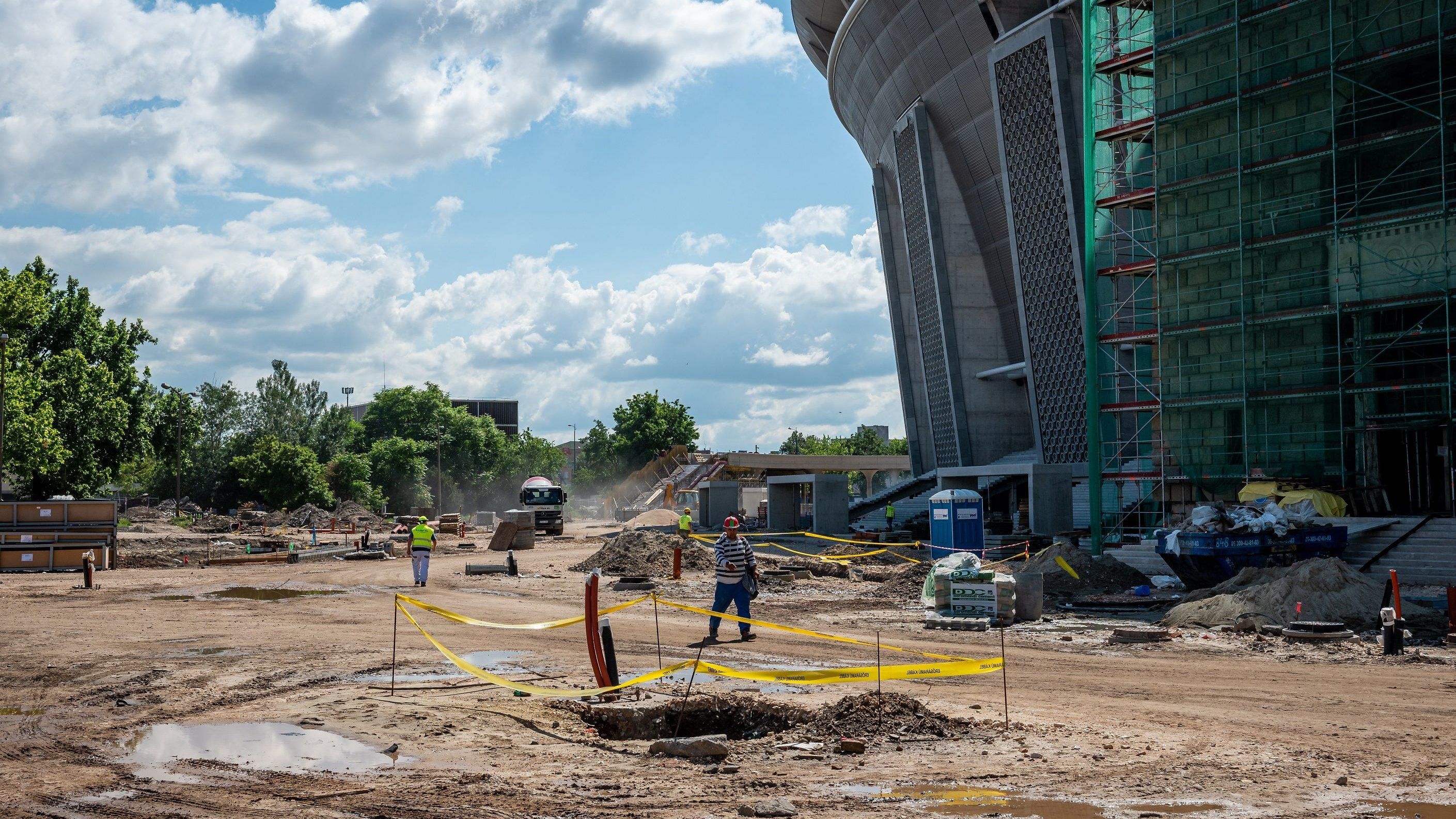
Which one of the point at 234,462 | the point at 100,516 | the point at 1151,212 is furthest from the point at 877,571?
the point at 234,462

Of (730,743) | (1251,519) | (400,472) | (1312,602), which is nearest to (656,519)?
(400,472)

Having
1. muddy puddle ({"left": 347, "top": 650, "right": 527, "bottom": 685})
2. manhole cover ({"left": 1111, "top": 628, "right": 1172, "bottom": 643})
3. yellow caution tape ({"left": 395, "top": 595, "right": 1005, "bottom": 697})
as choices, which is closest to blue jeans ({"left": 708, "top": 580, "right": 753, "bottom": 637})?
muddy puddle ({"left": 347, "top": 650, "right": 527, "bottom": 685})

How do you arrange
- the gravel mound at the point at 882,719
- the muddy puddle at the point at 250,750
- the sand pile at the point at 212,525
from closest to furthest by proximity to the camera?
the muddy puddle at the point at 250,750 < the gravel mound at the point at 882,719 < the sand pile at the point at 212,525

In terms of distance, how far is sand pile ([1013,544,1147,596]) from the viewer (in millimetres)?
24797

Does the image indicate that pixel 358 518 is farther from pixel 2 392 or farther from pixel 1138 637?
pixel 1138 637

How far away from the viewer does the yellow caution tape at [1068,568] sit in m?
24.8

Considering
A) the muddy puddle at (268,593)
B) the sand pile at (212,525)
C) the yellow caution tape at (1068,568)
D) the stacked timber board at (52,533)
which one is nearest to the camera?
the muddy puddle at (268,593)

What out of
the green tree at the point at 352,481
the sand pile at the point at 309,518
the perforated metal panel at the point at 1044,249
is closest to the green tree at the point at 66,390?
the sand pile at the point at 309,518

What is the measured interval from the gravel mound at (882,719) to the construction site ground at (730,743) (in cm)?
10

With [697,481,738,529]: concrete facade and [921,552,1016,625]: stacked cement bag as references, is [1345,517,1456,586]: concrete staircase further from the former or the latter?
[697,481,738,529]: concrete facade

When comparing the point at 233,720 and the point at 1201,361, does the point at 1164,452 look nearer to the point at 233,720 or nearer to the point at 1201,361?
the point at 1201,361

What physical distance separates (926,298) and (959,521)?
3174cm

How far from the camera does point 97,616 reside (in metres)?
20.3

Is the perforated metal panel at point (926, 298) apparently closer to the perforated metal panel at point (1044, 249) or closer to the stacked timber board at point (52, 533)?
the perforated metal panel at point (1044, 249)
